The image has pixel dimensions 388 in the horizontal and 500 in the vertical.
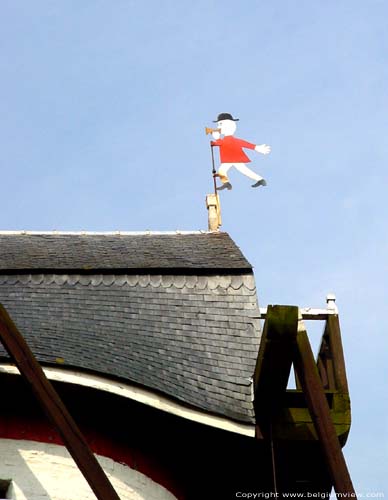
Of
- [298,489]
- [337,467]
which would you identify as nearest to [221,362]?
[298,489]

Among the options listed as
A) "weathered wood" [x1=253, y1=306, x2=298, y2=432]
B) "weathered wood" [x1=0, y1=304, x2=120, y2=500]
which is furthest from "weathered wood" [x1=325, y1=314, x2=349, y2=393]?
"weathered wood" [x1=0, y1=304, x2=120, y2=500]

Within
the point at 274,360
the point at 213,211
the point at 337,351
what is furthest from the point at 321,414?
the point at 213,211

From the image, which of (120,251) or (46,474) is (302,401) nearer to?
(46,474)

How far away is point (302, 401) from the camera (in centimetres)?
1149

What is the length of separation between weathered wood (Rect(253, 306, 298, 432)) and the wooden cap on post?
5.32 meters

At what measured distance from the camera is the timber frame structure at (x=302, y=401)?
9.85 meters

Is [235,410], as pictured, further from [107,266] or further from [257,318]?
[107,266]

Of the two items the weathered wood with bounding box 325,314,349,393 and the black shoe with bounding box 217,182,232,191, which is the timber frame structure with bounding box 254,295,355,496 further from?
the black shoe with bounding box 217,182,232,191

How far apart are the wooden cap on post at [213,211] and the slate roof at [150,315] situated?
52.6 inches

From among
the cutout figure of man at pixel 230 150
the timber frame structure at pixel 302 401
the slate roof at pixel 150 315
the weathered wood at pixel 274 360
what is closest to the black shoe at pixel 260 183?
the cutout figure of man at pixel 230 150

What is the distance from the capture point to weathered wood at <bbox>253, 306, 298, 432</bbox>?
10.2 m

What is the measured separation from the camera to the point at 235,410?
11547 mm

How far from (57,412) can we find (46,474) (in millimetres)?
1262

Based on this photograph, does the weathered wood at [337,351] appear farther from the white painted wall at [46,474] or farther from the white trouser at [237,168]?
the white trouser at [237,168]
